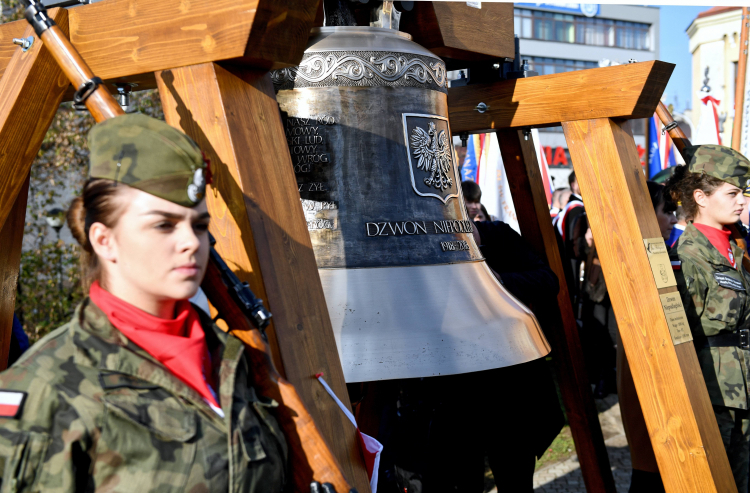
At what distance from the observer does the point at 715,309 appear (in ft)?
10.3

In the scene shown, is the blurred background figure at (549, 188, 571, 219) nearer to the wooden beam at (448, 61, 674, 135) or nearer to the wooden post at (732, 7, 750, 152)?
the wooden post at (732, 7, 750, 152)

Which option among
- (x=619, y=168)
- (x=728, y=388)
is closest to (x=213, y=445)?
(x=619, y=168)

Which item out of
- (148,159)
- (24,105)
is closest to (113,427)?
(148,159)

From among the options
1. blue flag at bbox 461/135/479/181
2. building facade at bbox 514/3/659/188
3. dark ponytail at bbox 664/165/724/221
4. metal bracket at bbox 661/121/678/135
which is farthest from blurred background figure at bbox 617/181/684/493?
building facade at bbox 514/3/659/188

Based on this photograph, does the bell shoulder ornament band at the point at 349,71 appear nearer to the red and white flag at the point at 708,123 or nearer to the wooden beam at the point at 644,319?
the wooden beam at the point at 644,319

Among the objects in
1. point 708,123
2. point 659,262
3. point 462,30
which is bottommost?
point 659,262

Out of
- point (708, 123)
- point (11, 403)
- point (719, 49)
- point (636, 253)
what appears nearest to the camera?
point (11, 403)

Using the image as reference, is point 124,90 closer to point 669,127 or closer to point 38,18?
point 38,18

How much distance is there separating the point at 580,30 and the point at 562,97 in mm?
40780

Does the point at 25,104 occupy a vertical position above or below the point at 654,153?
below

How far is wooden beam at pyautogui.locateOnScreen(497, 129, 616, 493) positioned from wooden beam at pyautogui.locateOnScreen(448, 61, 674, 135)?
40 cm

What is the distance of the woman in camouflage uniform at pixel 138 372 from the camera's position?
1134 millimetres

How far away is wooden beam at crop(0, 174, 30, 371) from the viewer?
2209 mm

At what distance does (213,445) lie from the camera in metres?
1.23
